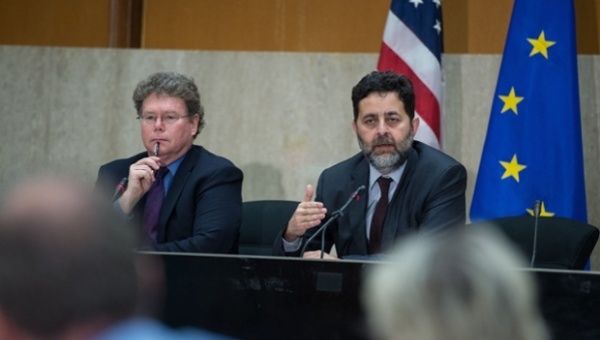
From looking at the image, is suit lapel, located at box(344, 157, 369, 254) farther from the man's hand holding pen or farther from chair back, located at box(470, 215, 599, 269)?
the man's hand holding pen

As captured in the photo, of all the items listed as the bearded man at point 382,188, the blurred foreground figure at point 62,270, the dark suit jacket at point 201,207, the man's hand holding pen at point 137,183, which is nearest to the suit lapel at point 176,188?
the dark suit jacket at point 201,207

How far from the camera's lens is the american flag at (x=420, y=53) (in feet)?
16.1

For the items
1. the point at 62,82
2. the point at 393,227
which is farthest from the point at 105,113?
the point at 393,227

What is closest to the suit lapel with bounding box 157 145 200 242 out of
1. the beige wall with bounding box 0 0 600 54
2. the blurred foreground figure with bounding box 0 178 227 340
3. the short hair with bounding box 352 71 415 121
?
the short hair with bounding box 352 71 415 121

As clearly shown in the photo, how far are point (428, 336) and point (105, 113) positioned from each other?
4.88 m

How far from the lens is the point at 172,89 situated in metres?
4.08

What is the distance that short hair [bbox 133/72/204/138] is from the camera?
4082 millimetres

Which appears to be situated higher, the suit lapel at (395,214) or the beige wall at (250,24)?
the beige wall at (250,24)

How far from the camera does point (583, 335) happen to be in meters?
2.18

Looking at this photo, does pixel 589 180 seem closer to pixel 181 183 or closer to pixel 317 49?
pixel 317 49

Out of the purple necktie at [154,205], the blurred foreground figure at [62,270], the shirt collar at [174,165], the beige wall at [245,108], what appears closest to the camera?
the blurred foreground figure at [62,270]

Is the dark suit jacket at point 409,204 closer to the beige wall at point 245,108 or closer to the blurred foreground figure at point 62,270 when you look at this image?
the beige wall at point 245,108

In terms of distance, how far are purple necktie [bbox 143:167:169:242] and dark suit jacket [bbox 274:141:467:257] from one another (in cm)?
55

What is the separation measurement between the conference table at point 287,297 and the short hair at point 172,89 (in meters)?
1.68
